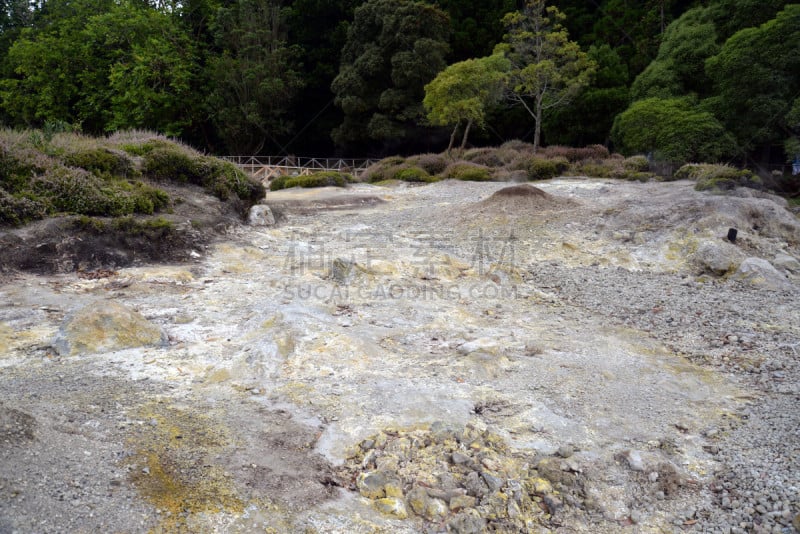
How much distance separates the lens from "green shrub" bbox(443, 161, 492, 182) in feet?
72.3

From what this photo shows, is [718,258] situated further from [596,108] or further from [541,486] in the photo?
[596,108]

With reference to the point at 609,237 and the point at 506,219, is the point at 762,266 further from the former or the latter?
the point at 506,219

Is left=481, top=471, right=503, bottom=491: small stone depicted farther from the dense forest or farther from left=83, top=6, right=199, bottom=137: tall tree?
left=83, top=6, right=199, bottom=137: tall tree

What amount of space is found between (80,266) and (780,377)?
1018cm

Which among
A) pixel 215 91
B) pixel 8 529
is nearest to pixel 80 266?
pixel 8 529

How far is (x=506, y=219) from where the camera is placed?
1371 centimetres

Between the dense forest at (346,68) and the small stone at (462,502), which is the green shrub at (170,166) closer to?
the small stone at (462,502)

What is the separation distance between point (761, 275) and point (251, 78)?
106 feet

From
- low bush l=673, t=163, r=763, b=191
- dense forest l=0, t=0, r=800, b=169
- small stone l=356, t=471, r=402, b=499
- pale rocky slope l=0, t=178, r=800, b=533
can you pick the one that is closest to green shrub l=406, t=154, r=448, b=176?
dense forest l=0, t=0, r=800, b=169

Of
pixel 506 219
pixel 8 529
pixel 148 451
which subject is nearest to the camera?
pixel 8 529

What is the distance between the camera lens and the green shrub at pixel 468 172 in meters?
22.0

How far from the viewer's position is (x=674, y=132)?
21.5 m

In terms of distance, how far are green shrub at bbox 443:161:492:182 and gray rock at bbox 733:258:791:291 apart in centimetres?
1308

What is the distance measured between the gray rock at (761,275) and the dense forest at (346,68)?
15.4 meters
